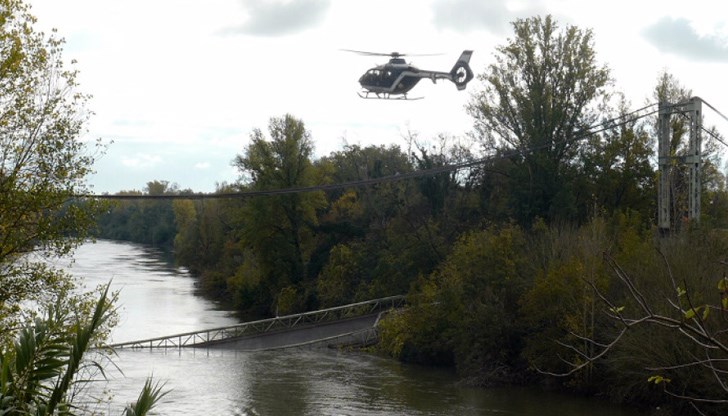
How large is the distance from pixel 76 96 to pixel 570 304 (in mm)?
20325

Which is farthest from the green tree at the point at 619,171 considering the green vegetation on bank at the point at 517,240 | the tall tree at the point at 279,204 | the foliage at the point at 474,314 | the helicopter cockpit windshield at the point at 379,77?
the tall tree at the point at 279,204

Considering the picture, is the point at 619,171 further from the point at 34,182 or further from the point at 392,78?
the point at 34,182

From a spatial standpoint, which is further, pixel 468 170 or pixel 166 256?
pixel 166 256

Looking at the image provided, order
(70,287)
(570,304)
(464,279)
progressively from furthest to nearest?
(464,279) < (570,304) < (70,287)

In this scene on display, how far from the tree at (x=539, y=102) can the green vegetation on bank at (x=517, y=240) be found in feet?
0.26

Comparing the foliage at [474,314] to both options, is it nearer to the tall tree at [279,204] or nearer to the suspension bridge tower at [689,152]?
the suspension bridge tower at [689,152]

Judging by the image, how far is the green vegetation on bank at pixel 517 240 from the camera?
27.9 meters

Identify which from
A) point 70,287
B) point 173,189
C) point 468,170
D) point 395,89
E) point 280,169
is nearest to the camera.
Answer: point 70,287

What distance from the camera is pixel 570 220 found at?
42312mm

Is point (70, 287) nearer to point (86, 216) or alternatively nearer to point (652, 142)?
point (86, 216)

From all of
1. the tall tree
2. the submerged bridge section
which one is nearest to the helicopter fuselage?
the submerged bridge section

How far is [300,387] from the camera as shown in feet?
101

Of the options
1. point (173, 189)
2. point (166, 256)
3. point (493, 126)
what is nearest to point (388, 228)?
point (493, 126)

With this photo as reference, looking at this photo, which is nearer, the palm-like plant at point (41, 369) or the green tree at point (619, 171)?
the palm-like plant at point (41, 369)
